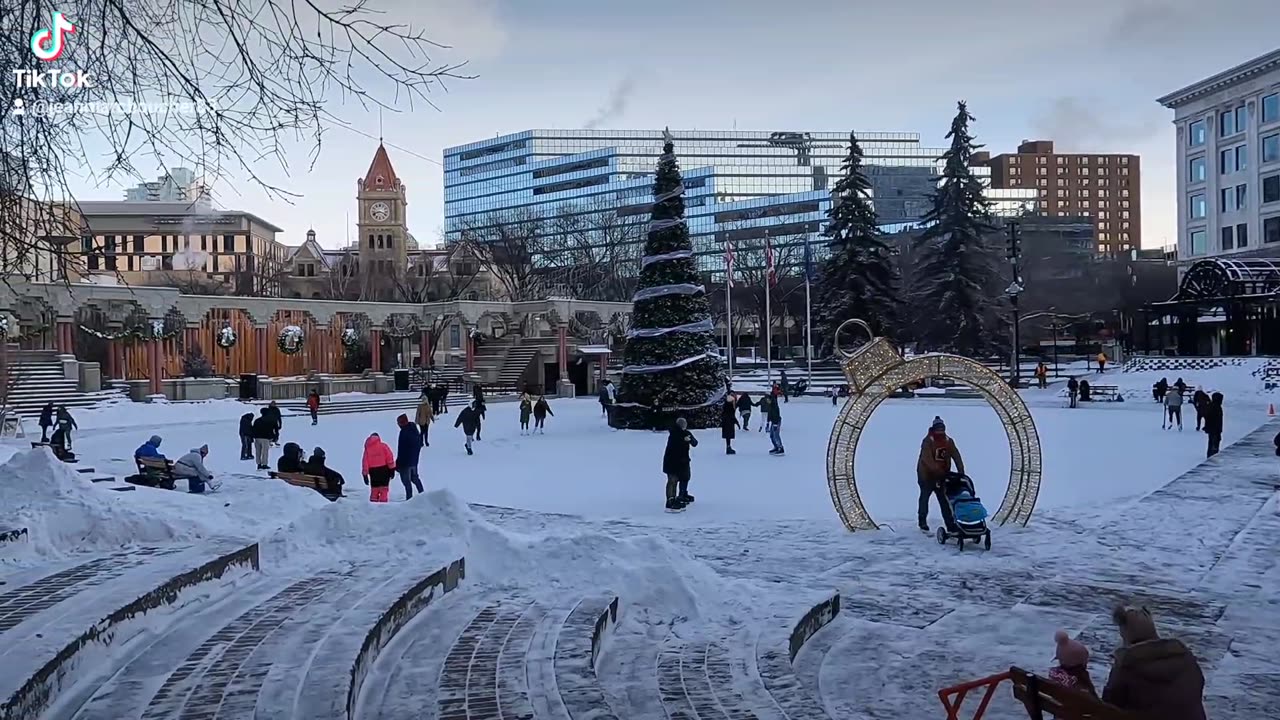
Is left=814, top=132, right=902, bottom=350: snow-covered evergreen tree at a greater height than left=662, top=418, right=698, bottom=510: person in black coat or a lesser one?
greater

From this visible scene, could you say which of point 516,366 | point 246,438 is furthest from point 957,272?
point 246,438

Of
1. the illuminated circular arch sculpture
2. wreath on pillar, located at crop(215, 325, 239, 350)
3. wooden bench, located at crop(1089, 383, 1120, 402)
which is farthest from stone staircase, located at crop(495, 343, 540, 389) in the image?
the illuminated circular arch sculpture

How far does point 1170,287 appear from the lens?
77188 millimetres

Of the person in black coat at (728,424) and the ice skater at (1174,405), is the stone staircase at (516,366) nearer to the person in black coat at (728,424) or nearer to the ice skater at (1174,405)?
the person in black coat at (728,424)

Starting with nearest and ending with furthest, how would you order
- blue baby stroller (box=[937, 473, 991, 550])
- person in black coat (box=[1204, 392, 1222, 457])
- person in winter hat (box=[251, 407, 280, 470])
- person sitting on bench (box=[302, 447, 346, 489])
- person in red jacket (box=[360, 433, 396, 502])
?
blue baby stroller (box=[937, 473, 991, 550])
person in red jacket (box=[360, 433, 396, 502])
person sitting on bench (box=[302, 447, 346, 489])
person in winter hat (box=[251, 407, 280, 470])
person in black coat (box=[1204, 392, 1222, 457])

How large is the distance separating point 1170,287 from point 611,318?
48304mm

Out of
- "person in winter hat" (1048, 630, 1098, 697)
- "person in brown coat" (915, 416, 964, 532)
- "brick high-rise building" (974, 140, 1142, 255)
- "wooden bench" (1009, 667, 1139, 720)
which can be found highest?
"brick high-rise building" (974, 140, 1142, 255)

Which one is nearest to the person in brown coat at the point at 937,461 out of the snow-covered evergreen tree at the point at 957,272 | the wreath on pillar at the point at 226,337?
Result: the wreath on pillar at the point at 226,337

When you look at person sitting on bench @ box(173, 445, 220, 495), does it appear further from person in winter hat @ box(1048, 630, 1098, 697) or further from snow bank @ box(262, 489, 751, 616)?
person in winter hat @ box(1048, 630, 1098, 697)

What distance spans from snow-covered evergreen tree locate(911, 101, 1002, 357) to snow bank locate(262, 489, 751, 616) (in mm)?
46578

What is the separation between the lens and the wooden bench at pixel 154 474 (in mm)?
14734

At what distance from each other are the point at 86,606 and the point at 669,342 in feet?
71.5

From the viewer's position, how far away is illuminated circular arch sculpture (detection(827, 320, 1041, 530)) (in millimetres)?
12203

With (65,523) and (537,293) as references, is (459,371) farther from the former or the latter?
(65,523)
